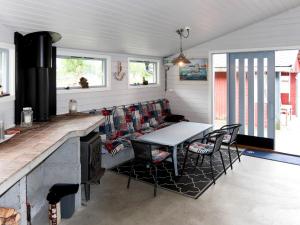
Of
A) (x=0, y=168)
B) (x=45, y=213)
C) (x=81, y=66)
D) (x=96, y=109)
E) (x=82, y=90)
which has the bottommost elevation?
(x=45, y=213)

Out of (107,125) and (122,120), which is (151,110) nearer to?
(122,120)

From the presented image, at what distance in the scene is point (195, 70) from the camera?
634 cm

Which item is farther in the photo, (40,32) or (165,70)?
(165,70)

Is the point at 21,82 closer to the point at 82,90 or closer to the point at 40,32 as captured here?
the point at 40,32

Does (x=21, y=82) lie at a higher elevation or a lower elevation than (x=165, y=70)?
lower

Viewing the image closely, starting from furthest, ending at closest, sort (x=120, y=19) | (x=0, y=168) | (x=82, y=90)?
(x=82, y=90) < (x=120, y=19) < (x=0, y=168)

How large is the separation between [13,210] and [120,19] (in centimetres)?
271

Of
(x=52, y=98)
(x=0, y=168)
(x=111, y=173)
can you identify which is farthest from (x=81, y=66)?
(x=0, y=168)

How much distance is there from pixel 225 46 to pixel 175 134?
2462mm

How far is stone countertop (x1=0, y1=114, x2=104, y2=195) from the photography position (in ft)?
5.94

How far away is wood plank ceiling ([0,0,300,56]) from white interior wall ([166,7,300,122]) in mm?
203

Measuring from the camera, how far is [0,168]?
184 centimetres

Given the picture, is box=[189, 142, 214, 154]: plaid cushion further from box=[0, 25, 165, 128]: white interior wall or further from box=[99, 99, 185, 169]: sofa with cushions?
box=[0, 25, 165, 128]: white interior wall

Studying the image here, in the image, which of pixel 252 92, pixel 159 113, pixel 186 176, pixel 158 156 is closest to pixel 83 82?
pixel 158 156
